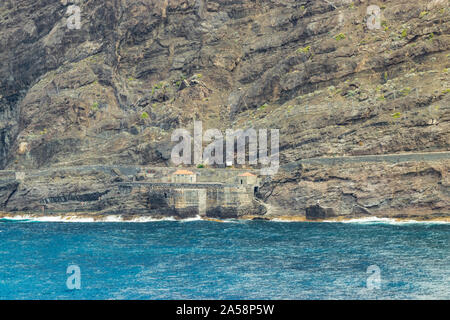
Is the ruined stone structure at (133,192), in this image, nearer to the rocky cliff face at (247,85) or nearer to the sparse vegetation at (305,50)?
the rocky cliff face at (247,85)

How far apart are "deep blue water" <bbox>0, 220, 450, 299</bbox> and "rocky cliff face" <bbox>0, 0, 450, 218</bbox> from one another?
9675 millimetres

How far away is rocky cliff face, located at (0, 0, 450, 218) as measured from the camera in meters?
91.4

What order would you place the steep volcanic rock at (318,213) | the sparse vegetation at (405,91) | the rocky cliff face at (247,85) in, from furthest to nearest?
the sparse vegetation at (405,91) < the rocky cliff face at (247,85) < the steep volcanic rock at (318,213)

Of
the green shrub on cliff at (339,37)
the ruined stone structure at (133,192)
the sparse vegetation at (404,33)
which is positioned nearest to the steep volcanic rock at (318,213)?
the ruined stone structure at (133,192)

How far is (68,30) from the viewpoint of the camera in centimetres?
14075

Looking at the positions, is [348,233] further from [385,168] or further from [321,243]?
[385,168]

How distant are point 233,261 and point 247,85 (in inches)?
2503

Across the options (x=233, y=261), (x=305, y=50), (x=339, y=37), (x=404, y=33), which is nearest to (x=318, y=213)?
(x=233, y=261)

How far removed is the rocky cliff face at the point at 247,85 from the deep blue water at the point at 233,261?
31.7ft

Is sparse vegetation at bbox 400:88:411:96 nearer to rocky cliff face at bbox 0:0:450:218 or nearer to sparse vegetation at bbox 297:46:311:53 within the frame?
rocky cliff face at bbox 0:0:450:218

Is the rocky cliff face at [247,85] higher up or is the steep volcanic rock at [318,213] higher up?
the rocky cliff face at [247,85]

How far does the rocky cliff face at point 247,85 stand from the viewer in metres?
91.4

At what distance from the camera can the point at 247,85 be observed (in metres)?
124

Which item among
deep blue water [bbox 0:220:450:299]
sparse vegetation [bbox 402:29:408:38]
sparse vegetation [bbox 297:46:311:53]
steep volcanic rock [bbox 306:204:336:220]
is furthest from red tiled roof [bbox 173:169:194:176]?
sparse vegetation [bbox 402:29:408:38]
